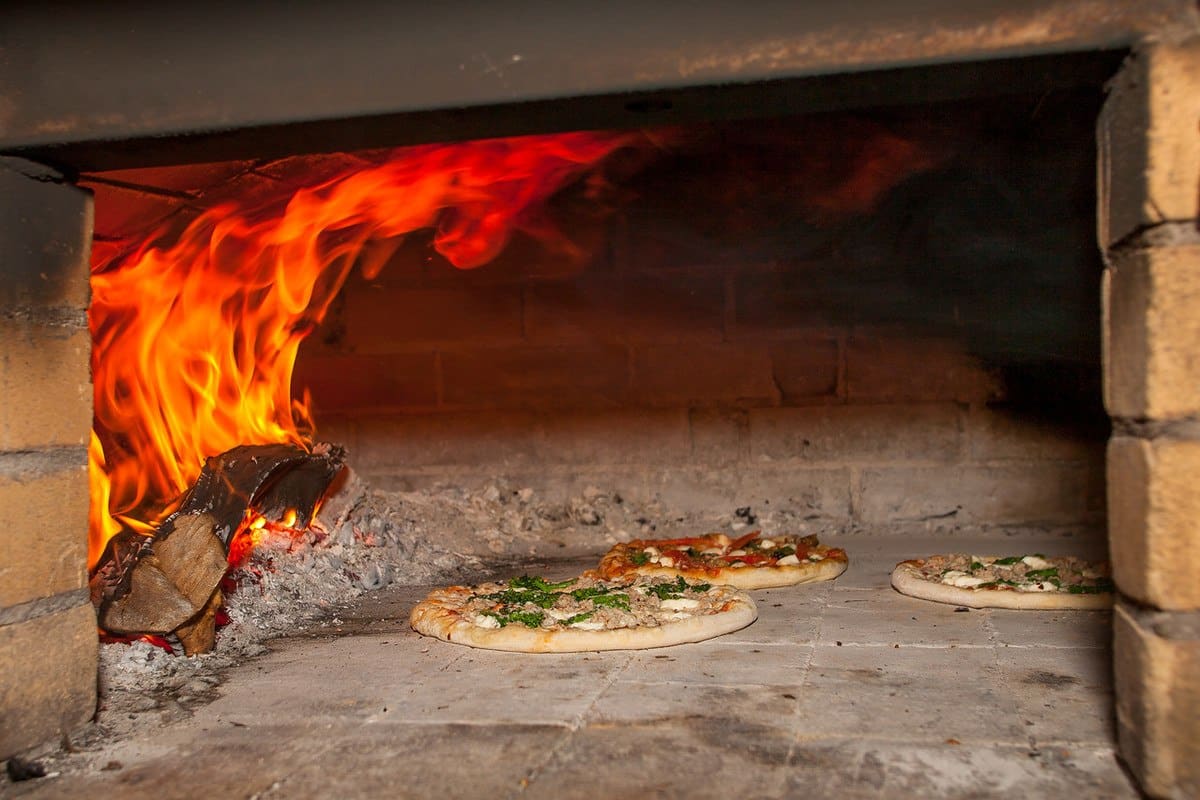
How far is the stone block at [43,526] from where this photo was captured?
2705mm

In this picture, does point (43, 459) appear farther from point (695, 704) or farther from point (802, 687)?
point (802, 687)

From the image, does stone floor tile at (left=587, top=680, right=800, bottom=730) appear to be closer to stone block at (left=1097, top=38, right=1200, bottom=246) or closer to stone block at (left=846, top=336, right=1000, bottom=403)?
stone block at (left=1097, top=38, right=1200, bottom=246)

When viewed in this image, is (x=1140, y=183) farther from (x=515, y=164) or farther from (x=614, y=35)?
(x=515, y=164)

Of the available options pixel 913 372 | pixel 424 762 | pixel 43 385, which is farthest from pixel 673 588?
pixel 913 372

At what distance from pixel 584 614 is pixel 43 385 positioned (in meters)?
1.91

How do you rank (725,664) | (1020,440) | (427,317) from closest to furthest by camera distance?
(725,664), (1020,440), (427,317)

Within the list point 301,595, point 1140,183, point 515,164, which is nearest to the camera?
point 1140,183

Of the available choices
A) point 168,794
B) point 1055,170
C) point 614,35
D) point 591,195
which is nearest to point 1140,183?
point 614,35

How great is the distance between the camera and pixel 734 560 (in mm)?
4898

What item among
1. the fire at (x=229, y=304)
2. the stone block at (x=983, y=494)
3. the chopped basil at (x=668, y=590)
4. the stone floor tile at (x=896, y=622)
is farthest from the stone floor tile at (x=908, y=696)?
the fire at (x=229, y=304)

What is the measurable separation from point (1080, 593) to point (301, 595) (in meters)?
3.22

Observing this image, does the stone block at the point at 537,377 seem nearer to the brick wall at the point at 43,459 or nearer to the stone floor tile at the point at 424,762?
the brick wall at the point at 43,459

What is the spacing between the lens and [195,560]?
3566mm

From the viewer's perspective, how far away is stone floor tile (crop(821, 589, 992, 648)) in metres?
3.62
